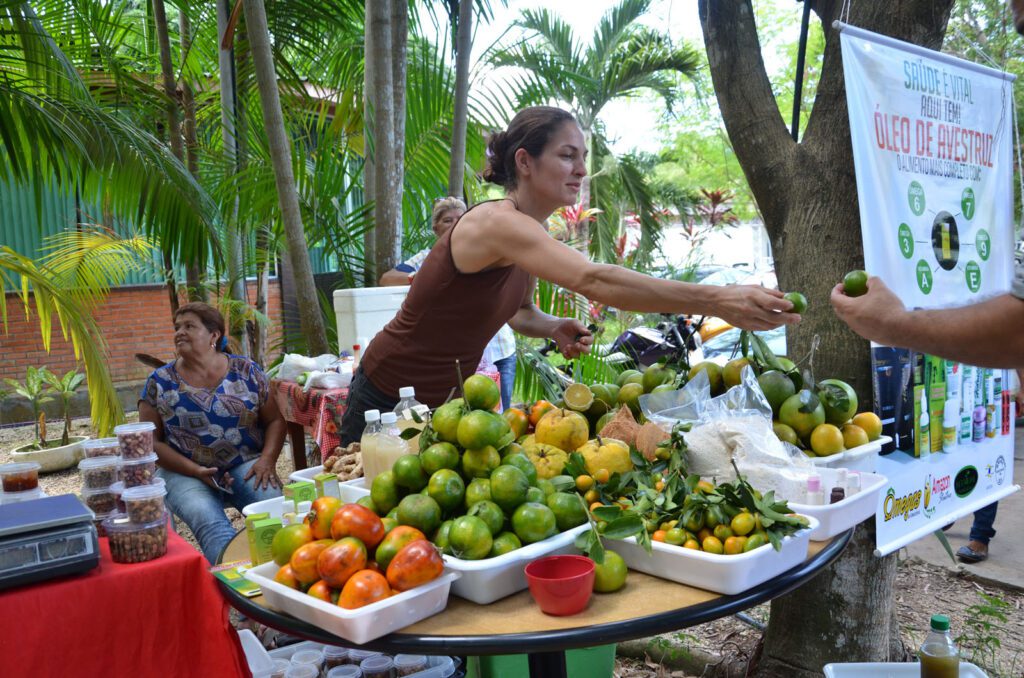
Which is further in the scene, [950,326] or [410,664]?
[410,664]

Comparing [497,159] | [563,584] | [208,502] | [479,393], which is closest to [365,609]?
[563,584]

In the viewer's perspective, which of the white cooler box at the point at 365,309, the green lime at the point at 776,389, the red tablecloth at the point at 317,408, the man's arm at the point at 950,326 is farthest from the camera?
the white cooler box at the point at 365,309

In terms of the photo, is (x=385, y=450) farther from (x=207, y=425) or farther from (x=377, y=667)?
(x=207, y=425)

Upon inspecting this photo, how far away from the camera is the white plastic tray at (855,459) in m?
2.15

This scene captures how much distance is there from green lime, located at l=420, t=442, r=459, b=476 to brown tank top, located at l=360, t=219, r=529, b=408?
867 mm

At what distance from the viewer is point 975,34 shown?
44.0 feet

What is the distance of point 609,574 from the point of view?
61.8 inches

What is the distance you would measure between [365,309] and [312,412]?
0.88m

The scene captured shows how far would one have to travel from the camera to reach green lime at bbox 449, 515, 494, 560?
5.06ft

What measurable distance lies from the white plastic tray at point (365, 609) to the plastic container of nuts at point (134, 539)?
42 cm

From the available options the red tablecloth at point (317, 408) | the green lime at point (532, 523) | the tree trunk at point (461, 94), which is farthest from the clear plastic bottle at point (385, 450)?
the tree trunk at point (461, 94)

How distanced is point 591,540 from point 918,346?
929 mm

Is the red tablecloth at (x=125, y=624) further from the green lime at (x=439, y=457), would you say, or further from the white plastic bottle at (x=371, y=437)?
the green lime at (x=439, y=457)

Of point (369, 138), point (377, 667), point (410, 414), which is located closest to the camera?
point (410, 414)
